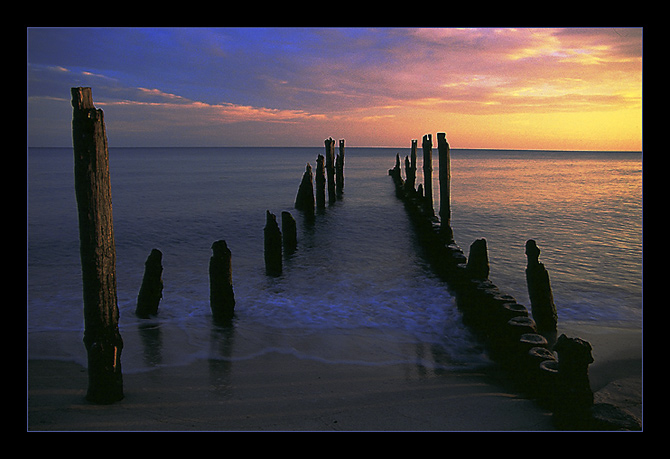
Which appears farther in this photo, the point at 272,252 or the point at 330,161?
the point at 330,161

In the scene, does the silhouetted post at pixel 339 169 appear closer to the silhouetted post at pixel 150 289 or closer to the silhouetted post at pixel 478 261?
the silhouetted post at pixel 478 261

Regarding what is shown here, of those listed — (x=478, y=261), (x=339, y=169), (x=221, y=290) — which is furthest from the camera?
(x=339, y=169)

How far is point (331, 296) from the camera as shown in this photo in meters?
9.28

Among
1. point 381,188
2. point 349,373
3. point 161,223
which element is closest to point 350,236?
point 161,223

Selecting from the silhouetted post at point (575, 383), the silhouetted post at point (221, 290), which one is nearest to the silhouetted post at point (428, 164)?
the silhouetted post at point (221, 290)

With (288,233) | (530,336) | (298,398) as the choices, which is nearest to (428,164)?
(288,233)

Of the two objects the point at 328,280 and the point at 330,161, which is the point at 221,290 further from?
the point at 330,161

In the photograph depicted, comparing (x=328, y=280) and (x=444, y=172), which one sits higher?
(x=444, y=172)

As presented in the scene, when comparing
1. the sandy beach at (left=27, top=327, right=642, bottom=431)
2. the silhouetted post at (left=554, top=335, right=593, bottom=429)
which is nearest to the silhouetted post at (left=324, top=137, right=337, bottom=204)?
the sandy beach at (left=27, top=327, right=642, bottom=431)

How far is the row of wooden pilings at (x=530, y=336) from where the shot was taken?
3.99 m

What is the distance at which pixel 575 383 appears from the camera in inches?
157

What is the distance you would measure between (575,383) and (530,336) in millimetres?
983
